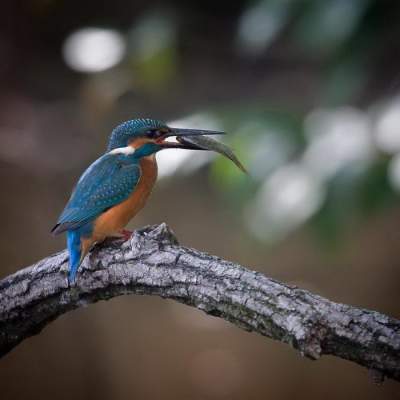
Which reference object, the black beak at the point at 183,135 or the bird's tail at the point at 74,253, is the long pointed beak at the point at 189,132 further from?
the bird's tail at the point at 74,253

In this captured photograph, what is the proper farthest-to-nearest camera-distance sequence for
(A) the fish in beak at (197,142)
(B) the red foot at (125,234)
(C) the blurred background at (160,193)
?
(C) the blurred background at (160,193)
(B) the red foot at (125,234)
(A) the fish in beak at (197,142)

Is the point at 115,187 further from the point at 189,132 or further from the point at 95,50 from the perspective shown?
the point at 95,50

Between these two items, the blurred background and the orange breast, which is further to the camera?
the blurred background

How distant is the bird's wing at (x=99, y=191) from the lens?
1.79m

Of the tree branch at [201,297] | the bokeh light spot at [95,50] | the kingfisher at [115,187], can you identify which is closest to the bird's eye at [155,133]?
the kingfisher at [115,187]

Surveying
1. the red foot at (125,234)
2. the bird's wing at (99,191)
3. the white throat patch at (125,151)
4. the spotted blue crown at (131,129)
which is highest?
the spotted blue crown at (131,129)

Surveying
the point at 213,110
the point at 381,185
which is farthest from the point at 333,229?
the point at 213,110

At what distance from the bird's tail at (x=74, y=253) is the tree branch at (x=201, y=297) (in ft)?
0.17

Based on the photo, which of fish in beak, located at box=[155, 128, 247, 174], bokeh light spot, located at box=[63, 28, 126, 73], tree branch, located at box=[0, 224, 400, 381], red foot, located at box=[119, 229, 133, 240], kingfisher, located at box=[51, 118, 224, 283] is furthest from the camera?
bokeh light spot, located at box=[63, 28, 126, 73]

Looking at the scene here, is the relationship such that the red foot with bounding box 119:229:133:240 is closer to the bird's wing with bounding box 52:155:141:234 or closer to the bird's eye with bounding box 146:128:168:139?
the bird's wing with bounding box 52:155:141:234

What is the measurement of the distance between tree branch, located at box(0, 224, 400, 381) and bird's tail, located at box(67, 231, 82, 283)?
0.17 ft

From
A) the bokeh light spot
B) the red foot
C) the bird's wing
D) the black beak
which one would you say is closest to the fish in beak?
the black beak

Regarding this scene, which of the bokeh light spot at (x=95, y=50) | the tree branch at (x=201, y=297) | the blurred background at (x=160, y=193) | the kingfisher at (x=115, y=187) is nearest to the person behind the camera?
the tree branch at (x=201, y=297)

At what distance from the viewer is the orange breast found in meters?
1.84
